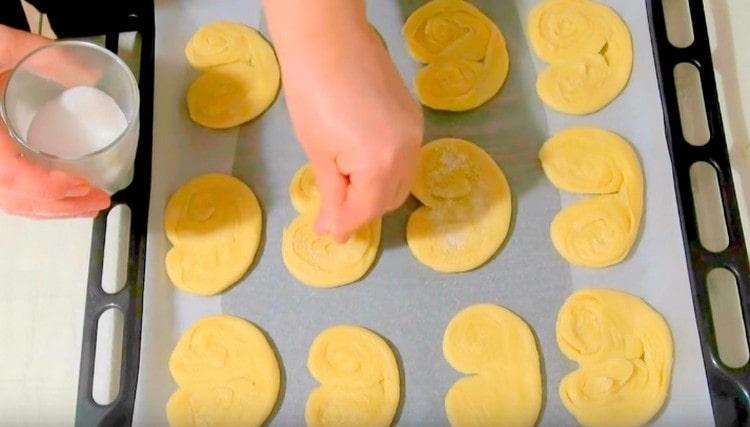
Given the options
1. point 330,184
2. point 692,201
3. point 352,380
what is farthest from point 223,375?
point 692,201

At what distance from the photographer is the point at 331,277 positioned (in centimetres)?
71

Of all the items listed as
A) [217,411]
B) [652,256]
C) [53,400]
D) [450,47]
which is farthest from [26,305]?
[652,256]

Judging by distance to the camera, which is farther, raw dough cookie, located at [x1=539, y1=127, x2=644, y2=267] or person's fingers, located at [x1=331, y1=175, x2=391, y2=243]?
raw dough cookie, located at [x1=539, y1=127, x2=644, y2=267]

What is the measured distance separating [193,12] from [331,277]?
0.32 metres

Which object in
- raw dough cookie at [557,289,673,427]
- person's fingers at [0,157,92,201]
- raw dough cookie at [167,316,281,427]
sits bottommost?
raw dough cookie at [557,289,673,427]

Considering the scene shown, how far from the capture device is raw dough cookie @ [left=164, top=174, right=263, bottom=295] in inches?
28.3

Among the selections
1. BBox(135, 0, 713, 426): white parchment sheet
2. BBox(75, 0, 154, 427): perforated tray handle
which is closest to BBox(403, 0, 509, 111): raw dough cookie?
BBox(135, 0, 713, 426): white parchment sheet

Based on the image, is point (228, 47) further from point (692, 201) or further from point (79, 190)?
point (692, 201)

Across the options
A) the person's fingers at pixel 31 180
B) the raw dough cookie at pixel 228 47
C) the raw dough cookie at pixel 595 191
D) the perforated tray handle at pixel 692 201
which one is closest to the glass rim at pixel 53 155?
the person's fingers at pixel 31 180

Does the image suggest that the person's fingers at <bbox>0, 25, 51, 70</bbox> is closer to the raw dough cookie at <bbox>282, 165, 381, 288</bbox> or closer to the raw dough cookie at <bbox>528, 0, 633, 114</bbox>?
the raw dough cookie at <bbox>282, 165, 381, 288</bbox>

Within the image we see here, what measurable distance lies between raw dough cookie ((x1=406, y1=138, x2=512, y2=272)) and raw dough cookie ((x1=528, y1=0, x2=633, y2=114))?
0.32 feet

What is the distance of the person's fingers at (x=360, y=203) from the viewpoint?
0.57m

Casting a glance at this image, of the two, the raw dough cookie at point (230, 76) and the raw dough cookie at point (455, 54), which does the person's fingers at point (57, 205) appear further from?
the raw dough cookie at point (455, 54)

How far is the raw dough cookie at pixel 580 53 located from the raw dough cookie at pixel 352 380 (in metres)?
0.28
